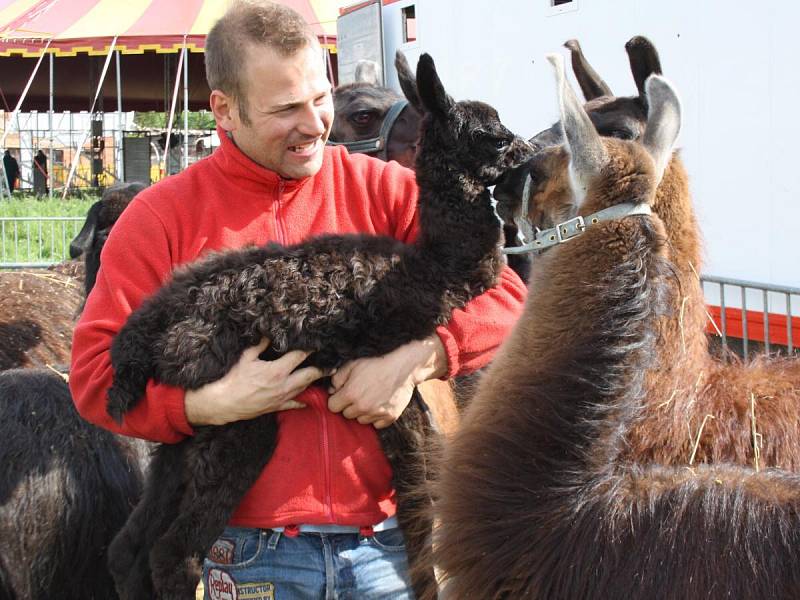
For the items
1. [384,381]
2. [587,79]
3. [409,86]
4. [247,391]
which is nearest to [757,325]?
[587,79]

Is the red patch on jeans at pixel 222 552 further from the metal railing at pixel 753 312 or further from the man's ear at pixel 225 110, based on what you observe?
the metal railing at pixel 753 312

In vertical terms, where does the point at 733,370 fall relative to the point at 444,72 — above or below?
below

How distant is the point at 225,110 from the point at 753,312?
4.64 meters

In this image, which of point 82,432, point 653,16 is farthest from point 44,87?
point 82,432

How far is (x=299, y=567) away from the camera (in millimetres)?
2146

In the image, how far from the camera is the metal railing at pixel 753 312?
5.62 meters

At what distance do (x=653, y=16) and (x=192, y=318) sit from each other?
5316mm

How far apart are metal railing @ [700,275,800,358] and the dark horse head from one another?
8.03ft

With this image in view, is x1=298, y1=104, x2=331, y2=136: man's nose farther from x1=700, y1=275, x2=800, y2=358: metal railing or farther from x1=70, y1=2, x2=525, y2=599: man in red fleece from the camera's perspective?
x1=700, y1=275, x2=800, y2=358: metal railing

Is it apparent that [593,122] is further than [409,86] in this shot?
Yes

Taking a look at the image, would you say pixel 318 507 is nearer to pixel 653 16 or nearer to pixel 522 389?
pixel 522 389

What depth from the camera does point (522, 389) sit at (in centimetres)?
219

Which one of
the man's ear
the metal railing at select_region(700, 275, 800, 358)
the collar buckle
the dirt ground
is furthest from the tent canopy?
the collar buckle

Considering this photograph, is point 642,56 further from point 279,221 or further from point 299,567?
point 299,567
